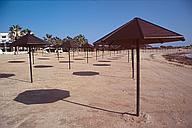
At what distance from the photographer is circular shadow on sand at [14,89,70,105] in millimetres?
8125

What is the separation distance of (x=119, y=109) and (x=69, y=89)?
158 inches

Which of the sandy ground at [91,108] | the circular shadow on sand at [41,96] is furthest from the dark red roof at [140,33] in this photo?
the circular shadow on sand at [41,96]

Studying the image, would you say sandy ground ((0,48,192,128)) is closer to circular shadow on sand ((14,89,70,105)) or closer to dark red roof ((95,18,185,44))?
circular shadow on sand ((14,89,70,105))

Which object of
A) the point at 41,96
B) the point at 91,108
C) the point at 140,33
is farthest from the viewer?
the point at 41,96

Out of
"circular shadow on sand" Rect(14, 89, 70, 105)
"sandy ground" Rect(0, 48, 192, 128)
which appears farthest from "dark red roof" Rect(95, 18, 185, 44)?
"circular shadow on sand" Rect(14, 89, 70, 105)

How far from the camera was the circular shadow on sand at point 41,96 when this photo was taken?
8125 millimetres

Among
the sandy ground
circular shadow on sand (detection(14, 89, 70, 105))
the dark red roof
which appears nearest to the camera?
the dark red roof

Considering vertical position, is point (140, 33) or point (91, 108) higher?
point (140, 33)

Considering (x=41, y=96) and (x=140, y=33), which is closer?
(x=140, y=33)

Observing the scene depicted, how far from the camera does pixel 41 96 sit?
9000 mm

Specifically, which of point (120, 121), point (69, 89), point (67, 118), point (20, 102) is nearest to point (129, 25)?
point (120, 121)

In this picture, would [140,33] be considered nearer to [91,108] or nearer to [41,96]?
[91,108]

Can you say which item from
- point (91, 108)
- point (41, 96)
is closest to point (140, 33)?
point (91, 108)

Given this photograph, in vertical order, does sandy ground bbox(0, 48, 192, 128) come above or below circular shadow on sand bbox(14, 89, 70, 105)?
below
